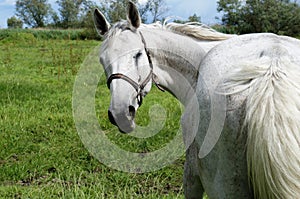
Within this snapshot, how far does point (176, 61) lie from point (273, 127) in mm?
1188

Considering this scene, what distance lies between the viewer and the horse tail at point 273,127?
1.31 meters

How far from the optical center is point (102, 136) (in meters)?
→ 5.05

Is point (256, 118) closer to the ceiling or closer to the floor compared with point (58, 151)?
closer to the ceiling

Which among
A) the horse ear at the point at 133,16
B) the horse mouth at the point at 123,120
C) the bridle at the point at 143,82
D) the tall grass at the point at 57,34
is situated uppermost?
the horse ear at the point at 133,16

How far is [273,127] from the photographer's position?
1330 mm

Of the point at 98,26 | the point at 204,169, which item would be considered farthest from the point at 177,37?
the point at 204,169

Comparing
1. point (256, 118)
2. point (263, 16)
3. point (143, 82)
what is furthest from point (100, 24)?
point (263, 16)

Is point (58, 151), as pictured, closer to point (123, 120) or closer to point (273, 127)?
point (123, 120)

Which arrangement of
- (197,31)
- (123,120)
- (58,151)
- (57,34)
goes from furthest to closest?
1. (57,34)
2. (58,151)
3. (197,31)
4. (123,120)

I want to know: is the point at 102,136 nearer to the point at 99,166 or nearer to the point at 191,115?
the point at 99,166

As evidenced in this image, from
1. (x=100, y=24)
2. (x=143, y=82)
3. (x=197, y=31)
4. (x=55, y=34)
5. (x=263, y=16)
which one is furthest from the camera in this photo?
(x=263, y=16)

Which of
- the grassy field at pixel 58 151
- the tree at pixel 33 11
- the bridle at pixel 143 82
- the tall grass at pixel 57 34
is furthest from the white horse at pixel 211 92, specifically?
the tree at pixel 33 11

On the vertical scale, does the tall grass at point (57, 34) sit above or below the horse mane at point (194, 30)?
below

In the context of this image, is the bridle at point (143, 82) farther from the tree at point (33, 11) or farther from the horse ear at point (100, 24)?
the tree at point (33, 11)
